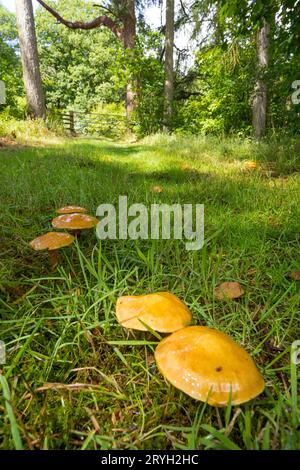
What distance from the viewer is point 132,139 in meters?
11.9

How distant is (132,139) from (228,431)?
39.5ft

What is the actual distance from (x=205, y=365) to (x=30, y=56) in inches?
382

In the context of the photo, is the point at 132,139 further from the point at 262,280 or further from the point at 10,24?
the point at 10,24

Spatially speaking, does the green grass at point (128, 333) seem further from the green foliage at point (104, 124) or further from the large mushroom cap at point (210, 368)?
the green foliage at point (104, 124)

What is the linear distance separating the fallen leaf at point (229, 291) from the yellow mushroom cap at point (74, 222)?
2.38 feet

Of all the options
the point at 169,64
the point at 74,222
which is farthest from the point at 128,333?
the point at 169,64

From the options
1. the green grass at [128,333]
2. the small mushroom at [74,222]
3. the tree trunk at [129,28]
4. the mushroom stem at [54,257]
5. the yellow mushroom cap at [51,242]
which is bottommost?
the green grass at [128,333]

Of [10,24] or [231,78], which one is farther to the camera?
[10,24]

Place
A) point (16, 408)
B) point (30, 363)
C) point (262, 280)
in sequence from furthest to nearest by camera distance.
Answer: point (262, 280)
point (30, 363)
point (16, 408)

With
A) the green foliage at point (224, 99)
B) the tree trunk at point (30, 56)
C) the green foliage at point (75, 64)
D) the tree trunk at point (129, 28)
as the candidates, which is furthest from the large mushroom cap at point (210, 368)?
the green foliage at point (75, 64)

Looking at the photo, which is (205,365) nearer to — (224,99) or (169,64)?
(224,99)

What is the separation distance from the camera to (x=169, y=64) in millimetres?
10766

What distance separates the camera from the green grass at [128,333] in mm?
723
